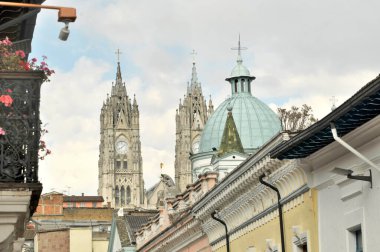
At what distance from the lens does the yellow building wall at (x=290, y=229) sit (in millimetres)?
22750

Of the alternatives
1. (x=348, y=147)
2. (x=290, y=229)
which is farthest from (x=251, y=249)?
(x=348, y=147)

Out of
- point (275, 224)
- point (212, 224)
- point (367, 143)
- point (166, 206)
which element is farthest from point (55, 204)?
point (367, 143)

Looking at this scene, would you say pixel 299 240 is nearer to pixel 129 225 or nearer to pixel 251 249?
pixel 251 249

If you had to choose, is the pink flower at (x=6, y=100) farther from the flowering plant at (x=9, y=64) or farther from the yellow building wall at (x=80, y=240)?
the yellow building wall at (x=80, y=240)

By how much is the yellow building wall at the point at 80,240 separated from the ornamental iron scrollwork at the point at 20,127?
61.3 metres

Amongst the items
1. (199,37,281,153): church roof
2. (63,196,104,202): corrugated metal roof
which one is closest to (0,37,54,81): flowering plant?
(199,37,281,153): church roof

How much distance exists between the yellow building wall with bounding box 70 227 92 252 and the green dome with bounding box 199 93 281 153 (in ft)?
34.1

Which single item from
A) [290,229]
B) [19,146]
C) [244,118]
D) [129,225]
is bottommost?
[19,146]

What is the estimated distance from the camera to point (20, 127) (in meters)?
15.1

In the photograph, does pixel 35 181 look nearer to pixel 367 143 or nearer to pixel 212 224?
pixel 367 143

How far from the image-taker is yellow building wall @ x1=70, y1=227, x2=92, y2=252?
7612 cm

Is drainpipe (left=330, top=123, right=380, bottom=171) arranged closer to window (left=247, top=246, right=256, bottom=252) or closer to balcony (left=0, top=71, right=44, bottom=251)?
balcony (left=0, top=71, right=44, bottom=251)

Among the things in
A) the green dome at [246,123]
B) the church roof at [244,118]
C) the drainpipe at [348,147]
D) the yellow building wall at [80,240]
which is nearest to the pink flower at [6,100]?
the drainpipe at [348,147]

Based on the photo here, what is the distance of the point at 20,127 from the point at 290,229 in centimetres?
1107
